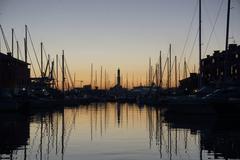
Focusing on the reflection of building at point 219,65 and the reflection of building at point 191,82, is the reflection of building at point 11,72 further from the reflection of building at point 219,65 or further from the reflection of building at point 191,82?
the reflection of building at point 191,82

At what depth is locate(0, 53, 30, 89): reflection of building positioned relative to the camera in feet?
317

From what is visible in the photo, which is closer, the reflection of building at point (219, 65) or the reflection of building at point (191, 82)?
the reflection of building at point (219, 65)

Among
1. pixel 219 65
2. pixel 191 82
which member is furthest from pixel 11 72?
pixel 191 82

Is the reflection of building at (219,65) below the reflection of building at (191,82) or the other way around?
the other way around

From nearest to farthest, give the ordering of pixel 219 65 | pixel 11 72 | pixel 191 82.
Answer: pixel 11 72, pixel 219 65, pixel 191 82

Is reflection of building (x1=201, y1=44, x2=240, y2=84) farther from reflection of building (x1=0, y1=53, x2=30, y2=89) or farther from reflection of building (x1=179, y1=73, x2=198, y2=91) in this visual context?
reflection of building (x1=0, y1=53, x2=30, y2=89)

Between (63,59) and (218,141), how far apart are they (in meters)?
87.1

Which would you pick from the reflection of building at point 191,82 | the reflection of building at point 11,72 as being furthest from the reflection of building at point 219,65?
the reflection of building at point 11,72

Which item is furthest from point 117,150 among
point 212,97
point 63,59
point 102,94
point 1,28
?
point 102,94

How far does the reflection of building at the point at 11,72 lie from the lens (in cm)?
9675

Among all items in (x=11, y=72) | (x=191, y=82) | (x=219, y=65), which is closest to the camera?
(x=11, y=72)

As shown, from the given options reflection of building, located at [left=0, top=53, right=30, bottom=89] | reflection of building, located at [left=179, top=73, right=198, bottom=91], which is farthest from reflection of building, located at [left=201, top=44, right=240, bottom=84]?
reflection of building, located at [left=0, top=53, right=30, bottom=89]

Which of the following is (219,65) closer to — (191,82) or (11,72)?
(191,82)

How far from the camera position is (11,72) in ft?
333
